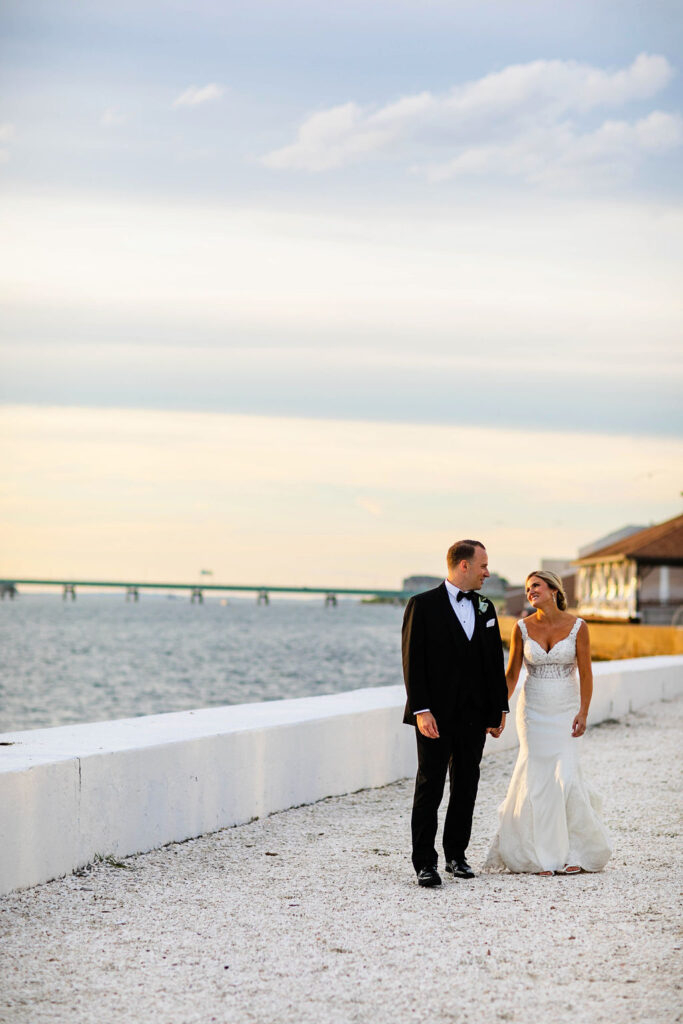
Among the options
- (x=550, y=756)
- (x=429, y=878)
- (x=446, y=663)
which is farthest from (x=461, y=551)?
(x=429, y=878)

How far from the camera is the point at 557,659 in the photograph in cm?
750

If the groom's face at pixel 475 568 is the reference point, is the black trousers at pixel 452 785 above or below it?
below

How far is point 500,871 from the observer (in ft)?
23.8

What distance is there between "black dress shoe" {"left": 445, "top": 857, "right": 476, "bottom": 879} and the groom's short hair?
5.50ft

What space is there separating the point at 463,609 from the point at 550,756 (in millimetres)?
1110

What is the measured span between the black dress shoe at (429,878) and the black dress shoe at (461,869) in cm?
28

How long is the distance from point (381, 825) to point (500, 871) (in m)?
1.63

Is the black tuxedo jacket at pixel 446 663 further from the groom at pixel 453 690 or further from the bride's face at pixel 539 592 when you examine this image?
the bride's face at pixel 539 592

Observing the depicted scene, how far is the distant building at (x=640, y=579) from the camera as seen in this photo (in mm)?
51281

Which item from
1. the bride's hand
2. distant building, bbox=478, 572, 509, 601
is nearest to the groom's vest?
the bride's hand

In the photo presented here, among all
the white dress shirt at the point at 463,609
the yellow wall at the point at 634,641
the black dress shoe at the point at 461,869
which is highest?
the white dress shirt at the point at 463,609

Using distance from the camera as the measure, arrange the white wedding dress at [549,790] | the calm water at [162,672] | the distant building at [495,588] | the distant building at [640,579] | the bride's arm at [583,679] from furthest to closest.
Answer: the distant building at [495,588] < the distant building at [640,579] < the calm water at [162,672] < the bride's arm at [583,679] < the white wedding dress at [549,790]

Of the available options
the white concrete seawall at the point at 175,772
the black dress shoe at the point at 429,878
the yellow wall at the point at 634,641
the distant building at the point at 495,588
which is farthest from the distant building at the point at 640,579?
the distant building at the point at 495,588

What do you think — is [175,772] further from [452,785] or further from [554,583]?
[554,583]
